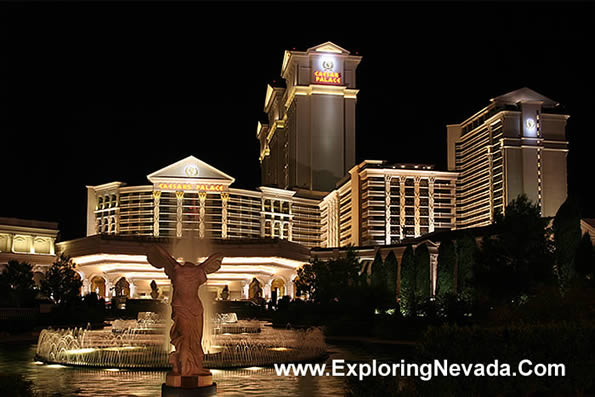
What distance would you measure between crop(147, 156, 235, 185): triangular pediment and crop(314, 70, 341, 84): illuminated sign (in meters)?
41.2

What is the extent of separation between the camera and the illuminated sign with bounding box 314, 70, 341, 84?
→ 16312 centimetres

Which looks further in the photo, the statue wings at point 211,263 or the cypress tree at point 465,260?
the cypress tree at point 465,260

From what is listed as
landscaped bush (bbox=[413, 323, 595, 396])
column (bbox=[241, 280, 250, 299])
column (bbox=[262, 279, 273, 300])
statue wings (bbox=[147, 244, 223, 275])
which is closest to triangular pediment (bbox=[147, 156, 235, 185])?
column (bbox=[241, 280, 250, 299])

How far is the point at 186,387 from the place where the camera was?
48.9 ft

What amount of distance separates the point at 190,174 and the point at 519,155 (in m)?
59.7

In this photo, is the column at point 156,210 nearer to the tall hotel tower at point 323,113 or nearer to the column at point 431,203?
the tall hotel tower at point 323,113

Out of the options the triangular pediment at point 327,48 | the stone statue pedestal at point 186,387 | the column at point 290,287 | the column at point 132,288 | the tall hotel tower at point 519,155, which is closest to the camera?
the stone statue pedestal at point 186,387

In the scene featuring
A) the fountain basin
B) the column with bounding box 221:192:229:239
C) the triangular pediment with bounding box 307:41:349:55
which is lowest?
the fountain basin

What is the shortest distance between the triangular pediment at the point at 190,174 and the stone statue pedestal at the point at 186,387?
119 metres

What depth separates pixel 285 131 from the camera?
187 m

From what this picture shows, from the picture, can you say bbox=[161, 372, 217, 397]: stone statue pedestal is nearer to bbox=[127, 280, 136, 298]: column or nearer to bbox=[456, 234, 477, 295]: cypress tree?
bbox=[456, 234, 477, 295]: cypress tree

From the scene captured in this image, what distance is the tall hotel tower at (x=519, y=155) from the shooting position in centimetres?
12588

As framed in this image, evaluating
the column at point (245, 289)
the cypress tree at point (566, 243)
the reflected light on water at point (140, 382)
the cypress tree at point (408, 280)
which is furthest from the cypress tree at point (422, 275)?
the column at point (245, 289)

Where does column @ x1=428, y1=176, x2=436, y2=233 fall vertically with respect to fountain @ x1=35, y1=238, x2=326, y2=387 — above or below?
above
